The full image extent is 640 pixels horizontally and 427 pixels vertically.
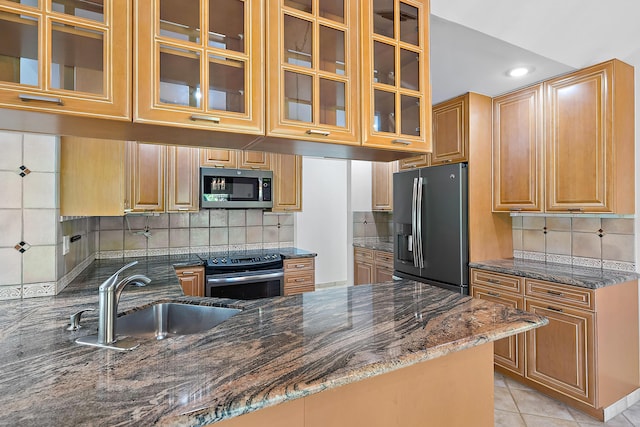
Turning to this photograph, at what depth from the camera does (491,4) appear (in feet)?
5.99

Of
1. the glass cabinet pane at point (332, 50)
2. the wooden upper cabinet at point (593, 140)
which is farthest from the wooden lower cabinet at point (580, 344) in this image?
the glass cabinet pane at point (332, 50)

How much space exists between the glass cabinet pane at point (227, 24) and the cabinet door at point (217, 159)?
7.39ft

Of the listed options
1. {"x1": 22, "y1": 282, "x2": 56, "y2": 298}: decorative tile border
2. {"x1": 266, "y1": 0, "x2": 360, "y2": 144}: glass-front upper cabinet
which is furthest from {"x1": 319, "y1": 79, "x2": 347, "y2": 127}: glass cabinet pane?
{"x1": 22, "y1": 282, "x2": 56, "y2": 298}: decorative tile border

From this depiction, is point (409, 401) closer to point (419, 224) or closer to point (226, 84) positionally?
point (226, 84)

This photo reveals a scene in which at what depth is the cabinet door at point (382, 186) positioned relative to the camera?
4301mm

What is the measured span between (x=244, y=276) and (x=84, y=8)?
8.33 feet

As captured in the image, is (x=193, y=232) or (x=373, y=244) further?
(x=373, y=244)

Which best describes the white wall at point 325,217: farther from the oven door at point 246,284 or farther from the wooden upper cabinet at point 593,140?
the wooden upper cabinet at point 593,140

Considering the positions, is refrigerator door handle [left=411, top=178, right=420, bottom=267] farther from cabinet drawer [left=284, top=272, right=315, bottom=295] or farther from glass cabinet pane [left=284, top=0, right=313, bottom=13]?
glass cabinet pane [left=284, top=0, right=313, bottom=13]

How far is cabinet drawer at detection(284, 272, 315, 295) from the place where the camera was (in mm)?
3510

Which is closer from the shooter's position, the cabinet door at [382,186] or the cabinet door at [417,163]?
the cabinet door at [417,163]

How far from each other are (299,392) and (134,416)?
14.8 inches

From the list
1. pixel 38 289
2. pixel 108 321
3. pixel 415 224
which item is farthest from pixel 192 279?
pixel 415 224

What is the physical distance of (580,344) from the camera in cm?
220
